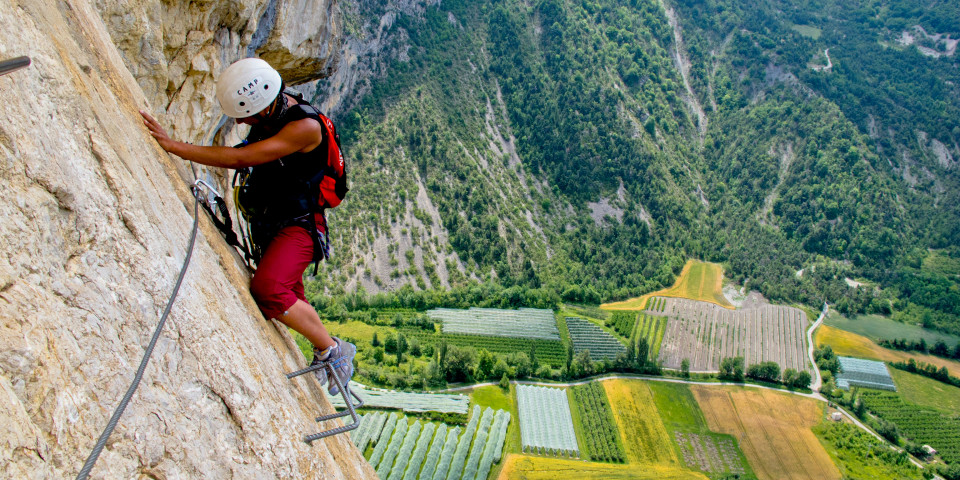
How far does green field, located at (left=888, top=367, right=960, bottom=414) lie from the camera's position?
6222 cm

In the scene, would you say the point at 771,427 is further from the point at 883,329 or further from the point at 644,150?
the point at 644,150

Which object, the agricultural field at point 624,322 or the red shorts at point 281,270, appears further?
the agricultural field at point 624,322

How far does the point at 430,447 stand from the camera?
146 feet

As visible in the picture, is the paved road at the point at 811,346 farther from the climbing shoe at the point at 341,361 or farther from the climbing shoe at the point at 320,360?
the climbing shoe at the point at 320,360

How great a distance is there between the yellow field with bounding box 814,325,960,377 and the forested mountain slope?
7336 mm

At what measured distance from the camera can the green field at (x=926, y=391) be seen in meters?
62.2

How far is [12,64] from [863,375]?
75332 millimetres

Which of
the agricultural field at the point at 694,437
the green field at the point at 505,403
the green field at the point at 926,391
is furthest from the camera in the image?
the green field at the point at 926,391

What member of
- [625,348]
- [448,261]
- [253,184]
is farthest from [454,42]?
[253,184]

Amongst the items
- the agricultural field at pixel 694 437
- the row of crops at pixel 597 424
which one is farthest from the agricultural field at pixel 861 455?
the row of crops at pixel 597 424

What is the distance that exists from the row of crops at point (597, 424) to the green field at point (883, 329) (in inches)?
1461

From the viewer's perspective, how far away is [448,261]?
71.2m

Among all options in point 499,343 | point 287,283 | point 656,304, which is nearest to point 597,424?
point 499,343

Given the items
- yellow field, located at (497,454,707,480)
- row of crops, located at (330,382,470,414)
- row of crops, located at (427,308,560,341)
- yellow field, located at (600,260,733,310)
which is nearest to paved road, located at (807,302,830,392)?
yellow field, located at (600,260,733,310)
